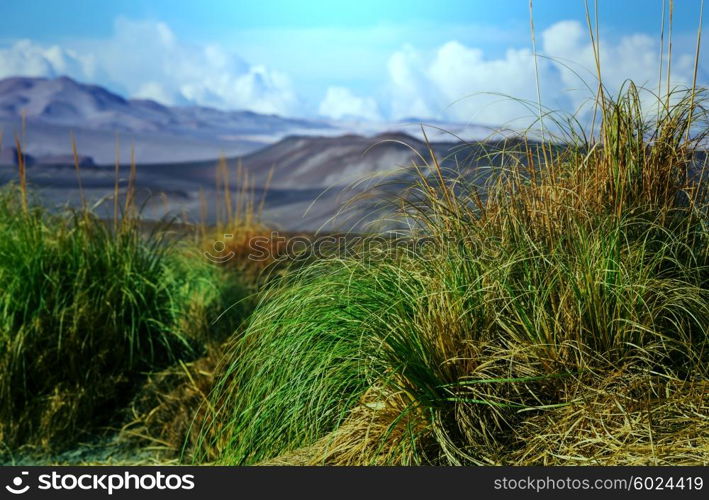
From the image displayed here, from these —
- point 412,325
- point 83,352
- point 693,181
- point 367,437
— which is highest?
point 693,181

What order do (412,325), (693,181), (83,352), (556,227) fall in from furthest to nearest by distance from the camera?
(83,352)
(693,181)
(556,227)
(412,325)

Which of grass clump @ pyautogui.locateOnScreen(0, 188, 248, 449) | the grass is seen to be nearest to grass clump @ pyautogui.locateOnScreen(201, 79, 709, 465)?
the grass

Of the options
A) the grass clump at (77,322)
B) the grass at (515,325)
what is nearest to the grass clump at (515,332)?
the grass at (515,325)

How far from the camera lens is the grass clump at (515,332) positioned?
268 cm

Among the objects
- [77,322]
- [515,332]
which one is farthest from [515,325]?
[77,322]

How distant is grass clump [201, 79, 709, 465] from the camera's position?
106 inches

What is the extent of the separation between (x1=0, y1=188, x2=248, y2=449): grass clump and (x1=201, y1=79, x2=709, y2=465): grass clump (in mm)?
→ 1447

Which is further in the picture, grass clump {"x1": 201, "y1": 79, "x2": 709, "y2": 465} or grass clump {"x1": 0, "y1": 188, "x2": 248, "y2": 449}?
grass clump {"x1": 0, "y1": 188, "x2": 248, "y2": 449}

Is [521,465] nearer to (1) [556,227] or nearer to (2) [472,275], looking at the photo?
(2) [472,275]

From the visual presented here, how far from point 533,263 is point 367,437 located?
830 mm

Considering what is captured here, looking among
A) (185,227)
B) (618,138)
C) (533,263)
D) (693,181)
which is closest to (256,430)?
(533,263)

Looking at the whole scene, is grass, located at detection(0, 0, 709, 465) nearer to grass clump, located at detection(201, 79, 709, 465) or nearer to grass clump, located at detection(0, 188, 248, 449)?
grass clump, located at detection(201, 79, 709, 465)

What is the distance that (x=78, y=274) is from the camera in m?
4.45

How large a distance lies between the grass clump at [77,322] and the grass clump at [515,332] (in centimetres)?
145
